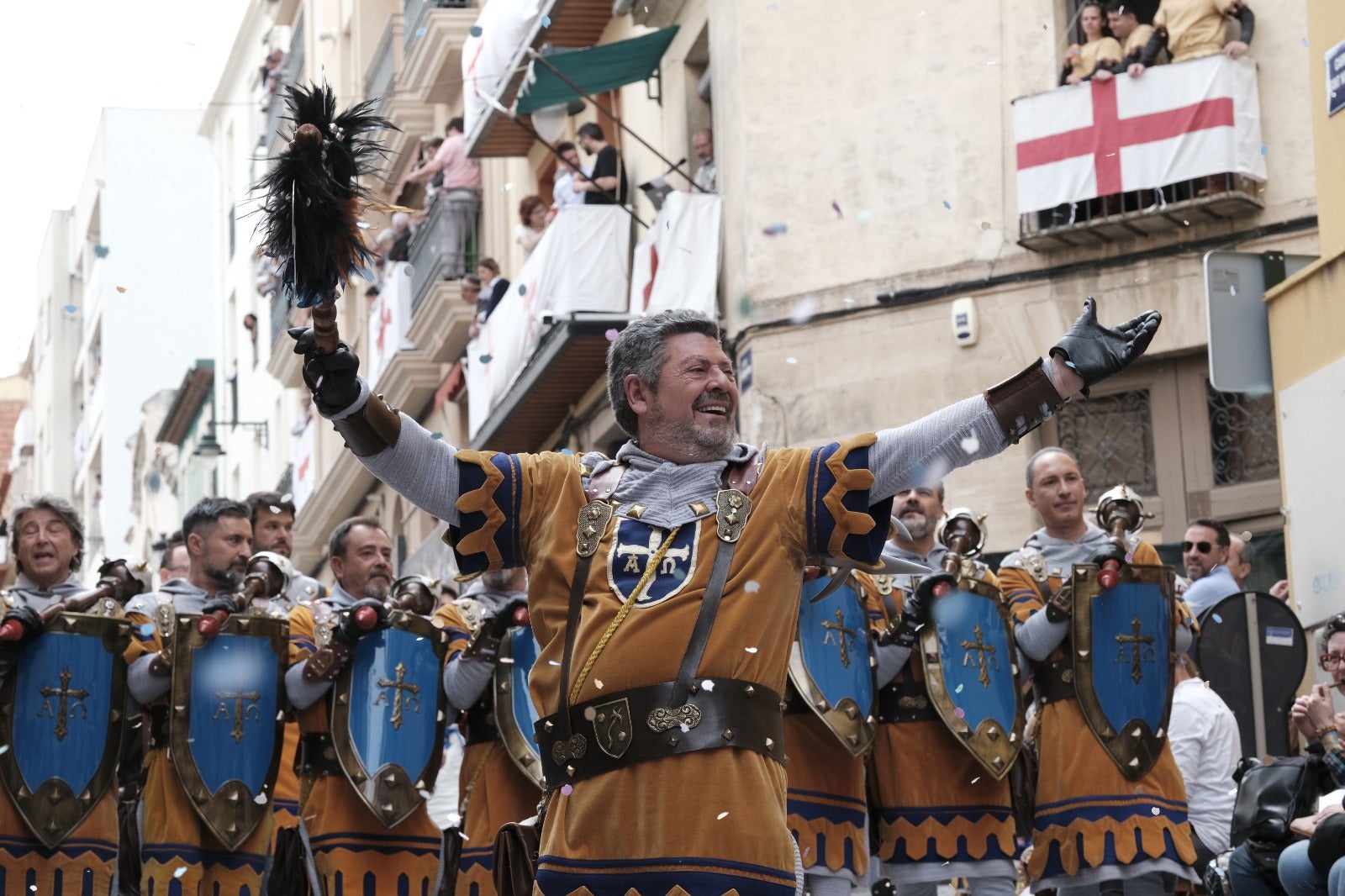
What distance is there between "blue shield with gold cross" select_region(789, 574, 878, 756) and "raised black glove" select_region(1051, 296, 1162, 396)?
139 inches

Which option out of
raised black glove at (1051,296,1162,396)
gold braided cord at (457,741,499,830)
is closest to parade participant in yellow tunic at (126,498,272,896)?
gold braided cord at (457,741,499,830)

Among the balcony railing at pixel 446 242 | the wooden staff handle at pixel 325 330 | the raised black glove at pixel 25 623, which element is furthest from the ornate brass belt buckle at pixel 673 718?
the balcony railing at pixel 446 242

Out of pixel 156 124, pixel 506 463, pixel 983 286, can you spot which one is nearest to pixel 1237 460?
pixel 983 286

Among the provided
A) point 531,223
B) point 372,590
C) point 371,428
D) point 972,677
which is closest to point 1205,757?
point 972,677

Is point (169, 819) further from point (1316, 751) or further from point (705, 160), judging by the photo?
point (705, 160)

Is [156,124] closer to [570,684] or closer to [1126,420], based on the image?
[1126,420]

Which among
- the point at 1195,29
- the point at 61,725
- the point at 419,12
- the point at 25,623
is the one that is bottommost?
the point at 61,725

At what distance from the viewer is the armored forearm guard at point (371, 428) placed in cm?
496

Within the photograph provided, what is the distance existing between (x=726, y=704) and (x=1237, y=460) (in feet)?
36.5

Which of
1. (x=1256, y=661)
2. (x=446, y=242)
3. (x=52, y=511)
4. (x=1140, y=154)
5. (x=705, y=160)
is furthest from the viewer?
(x=446, y=242)

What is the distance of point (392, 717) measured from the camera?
918 centimetres

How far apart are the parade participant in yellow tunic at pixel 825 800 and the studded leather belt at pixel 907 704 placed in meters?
0.30

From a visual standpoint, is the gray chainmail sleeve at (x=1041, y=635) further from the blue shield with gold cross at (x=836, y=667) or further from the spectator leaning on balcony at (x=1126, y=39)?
the spectator leaning on balcony at (x=1126, y=39)

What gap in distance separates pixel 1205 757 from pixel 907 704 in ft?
5.53
